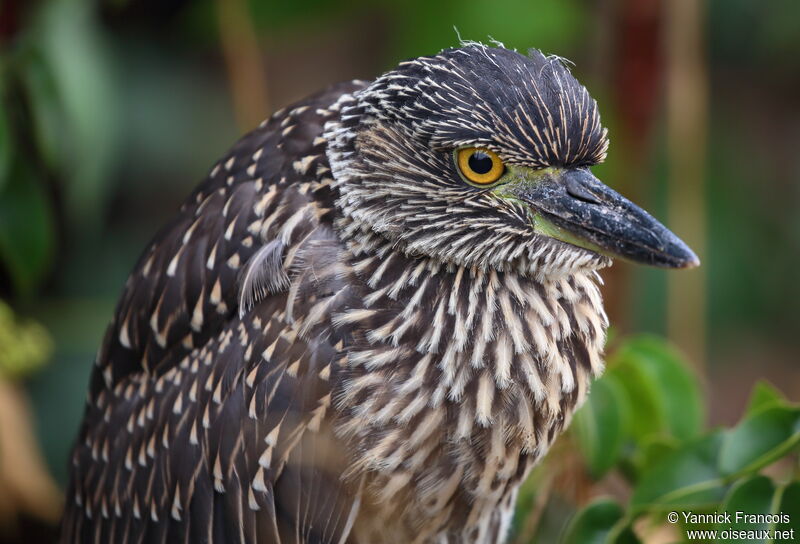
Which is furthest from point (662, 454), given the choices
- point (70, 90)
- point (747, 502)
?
point (70, 90)

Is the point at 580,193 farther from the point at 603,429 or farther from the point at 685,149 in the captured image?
the point at 685,149

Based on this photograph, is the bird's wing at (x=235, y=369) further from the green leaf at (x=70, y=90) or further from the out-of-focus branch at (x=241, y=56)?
the out-of-focus branch at (x=241, y=56)

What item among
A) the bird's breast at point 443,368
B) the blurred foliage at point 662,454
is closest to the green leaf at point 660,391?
the blurred foliage at point 662,454

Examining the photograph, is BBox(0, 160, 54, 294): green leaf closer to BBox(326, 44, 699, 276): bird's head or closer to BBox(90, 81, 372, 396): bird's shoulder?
BBox(90, 81, 372, 396): bird's shoulder

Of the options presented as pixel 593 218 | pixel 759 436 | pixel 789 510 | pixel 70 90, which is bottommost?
pixel 789 510

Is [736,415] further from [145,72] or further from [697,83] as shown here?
[145,72]
